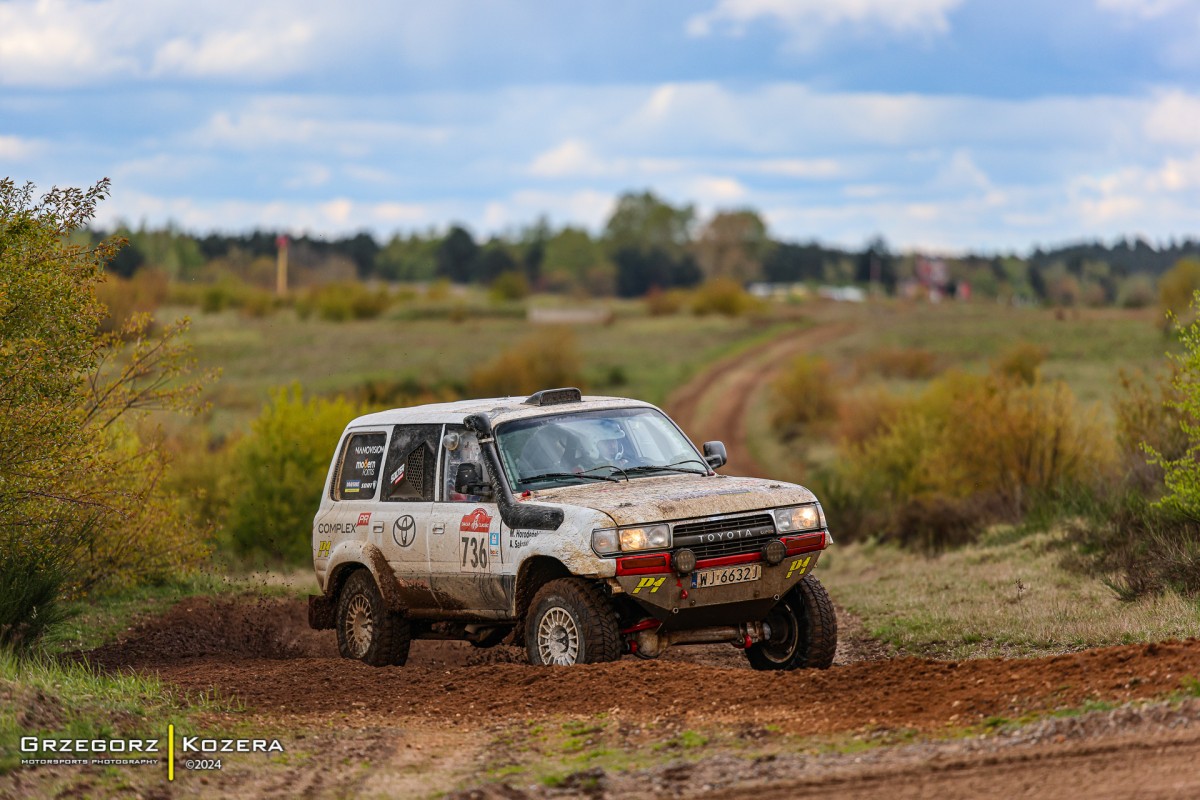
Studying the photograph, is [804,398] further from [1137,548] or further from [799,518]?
[799,518]

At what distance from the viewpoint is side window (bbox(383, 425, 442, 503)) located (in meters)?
10.8

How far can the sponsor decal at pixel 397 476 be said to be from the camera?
36.3ft

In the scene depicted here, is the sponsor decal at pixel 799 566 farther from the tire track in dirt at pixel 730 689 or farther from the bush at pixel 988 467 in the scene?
the bush at pixel 988 467

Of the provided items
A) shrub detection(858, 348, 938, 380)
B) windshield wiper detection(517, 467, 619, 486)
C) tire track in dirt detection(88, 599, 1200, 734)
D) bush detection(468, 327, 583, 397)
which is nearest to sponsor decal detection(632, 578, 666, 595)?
tire track in dirt detection(88, 599, 1200, 734)

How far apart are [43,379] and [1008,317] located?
8300 centimetres

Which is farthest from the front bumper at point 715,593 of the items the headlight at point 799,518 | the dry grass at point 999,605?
the dry grass at point 999,605

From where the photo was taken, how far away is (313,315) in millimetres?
98688

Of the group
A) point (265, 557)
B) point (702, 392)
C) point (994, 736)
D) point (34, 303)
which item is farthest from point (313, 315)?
point (994, 736)

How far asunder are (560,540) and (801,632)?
6.50 ft

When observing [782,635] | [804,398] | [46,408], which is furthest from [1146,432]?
[804,398]

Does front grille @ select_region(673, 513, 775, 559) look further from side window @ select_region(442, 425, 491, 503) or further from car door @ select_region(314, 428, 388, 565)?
car door @ select_region(314, 428, 388, 565)

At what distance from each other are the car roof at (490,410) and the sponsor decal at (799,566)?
165 centimetres

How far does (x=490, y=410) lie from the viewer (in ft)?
34.6

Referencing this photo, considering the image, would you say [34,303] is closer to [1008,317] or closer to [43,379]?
[43,379]
